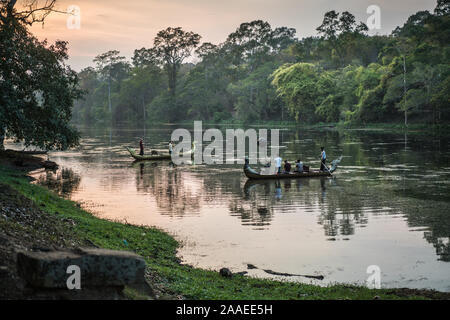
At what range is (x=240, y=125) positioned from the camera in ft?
321

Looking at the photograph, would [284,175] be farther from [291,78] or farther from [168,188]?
[291,78]

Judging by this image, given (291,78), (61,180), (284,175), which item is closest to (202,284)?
(284,175)

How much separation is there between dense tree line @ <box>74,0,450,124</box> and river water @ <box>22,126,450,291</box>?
32681 mm

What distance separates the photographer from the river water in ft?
42.9

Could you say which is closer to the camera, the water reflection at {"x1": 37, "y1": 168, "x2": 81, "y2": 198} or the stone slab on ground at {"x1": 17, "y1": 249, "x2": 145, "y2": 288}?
the stone slab on ground at {"x1": 17, "y1": 249, "x2": 145, "y2": 288}

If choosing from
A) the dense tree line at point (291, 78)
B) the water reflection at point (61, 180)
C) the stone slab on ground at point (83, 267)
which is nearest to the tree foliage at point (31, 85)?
the water reflection at point (61, 180)

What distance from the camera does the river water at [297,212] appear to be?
13.1 m

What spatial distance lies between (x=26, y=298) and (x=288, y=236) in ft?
35.0

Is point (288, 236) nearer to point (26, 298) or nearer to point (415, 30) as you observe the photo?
point (26, 298)

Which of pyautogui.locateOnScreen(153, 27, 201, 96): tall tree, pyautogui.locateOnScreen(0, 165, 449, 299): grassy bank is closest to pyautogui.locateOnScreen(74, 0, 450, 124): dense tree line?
pyautogui.locateOnScreen(153, 27, 201, 96): tall tree

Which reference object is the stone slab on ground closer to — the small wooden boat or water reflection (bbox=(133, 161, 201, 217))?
water reflection (bbox=(133, 161, 201, 217))

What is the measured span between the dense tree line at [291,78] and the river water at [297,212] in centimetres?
3268

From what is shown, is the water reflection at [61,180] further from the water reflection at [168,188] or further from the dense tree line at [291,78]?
the dense tree line at [291,78]

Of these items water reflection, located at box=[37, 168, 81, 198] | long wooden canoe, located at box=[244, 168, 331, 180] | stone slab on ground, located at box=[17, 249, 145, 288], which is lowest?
water reflection, located at box=[37, 168, 81, 198]
